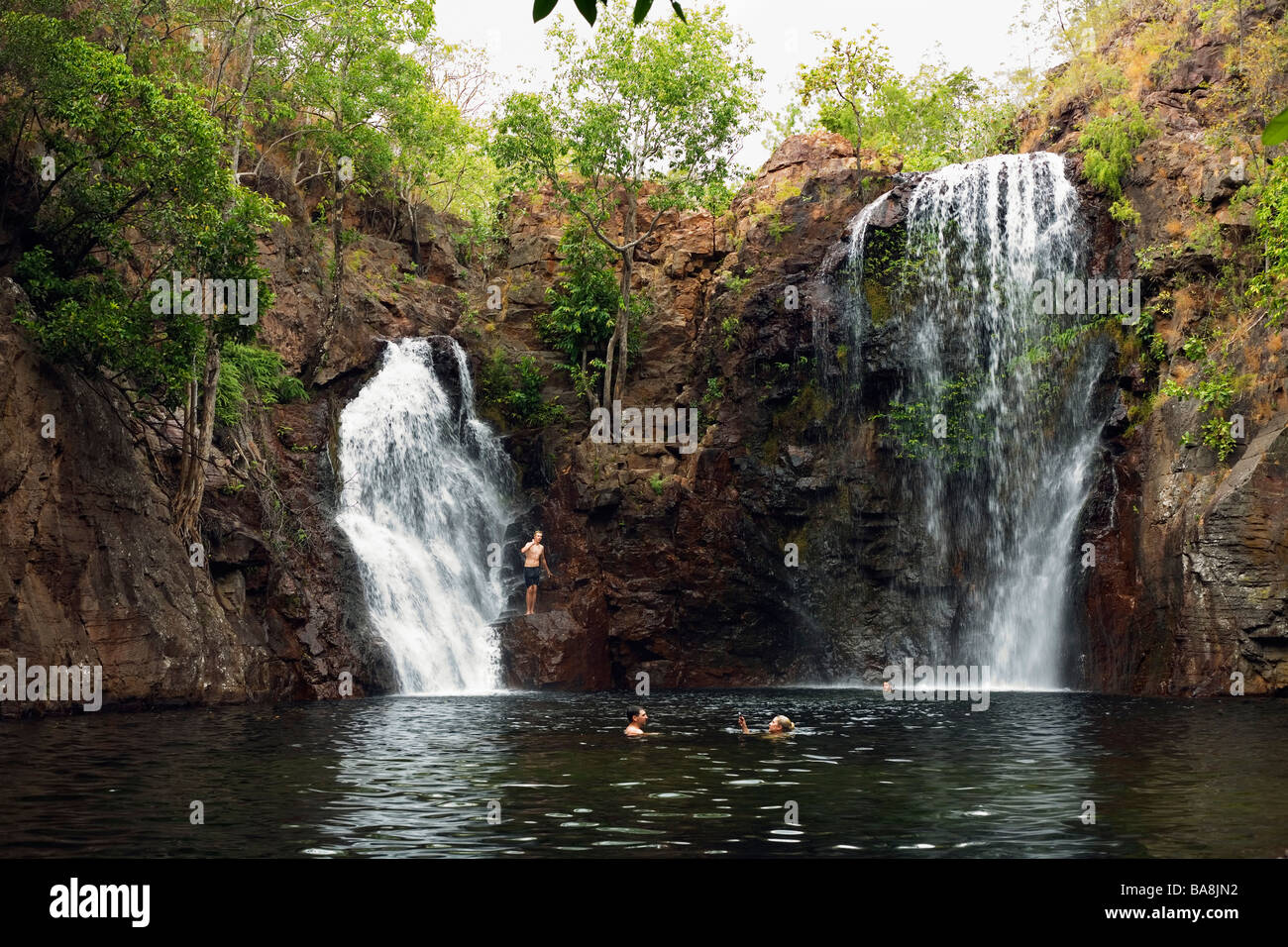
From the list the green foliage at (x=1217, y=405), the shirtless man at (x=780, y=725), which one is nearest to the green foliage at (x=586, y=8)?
the shirtless man at (x=780, y=725)

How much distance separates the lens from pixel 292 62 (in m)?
33.3

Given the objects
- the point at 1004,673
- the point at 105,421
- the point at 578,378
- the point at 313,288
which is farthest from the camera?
the point at 578,378

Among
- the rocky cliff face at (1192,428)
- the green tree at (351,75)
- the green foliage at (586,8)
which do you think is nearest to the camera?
the green foliage at (586,8)

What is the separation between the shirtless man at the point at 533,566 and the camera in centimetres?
2933

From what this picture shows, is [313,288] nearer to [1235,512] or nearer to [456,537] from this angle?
[456,537]

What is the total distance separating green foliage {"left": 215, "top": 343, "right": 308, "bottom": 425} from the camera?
2581cm

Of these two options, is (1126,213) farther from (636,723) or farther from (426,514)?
(636,723)

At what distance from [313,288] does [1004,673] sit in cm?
2161

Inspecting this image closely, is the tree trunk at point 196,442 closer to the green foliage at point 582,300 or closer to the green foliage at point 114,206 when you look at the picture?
the green foliage at point 114,206

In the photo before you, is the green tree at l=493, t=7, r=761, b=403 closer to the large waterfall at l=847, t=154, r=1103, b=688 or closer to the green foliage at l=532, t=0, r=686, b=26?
the large waterfall at l=847, t=154, r=1103, b=688

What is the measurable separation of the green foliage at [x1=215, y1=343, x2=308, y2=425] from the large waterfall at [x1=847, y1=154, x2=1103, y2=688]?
15.5 metres

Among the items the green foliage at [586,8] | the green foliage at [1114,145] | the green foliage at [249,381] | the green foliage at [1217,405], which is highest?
the green foliage at [1114,145]

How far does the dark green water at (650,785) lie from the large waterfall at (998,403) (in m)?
7.89

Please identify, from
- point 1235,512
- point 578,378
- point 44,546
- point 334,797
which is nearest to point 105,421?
point 44,546
